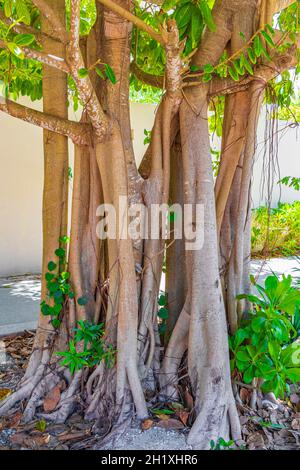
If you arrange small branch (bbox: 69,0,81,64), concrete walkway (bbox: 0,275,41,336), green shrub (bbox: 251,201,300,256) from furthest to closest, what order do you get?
green shrub (bbox: 251,201,300,256), concrete walkway (bbox: 0,275,41,336), small branch (bbox: 69,0,81,64)

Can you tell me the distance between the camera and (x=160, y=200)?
2963 millimetres

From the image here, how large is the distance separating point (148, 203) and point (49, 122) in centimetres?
81

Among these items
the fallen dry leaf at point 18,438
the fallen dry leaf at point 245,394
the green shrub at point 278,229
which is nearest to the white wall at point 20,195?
the green shrub at point 278,229

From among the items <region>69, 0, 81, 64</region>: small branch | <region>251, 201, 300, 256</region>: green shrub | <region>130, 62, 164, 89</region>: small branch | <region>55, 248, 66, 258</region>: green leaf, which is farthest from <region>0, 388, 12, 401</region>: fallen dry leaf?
<region>251, 201, 300, 256</region>: green shrub

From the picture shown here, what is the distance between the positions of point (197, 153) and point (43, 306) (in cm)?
144

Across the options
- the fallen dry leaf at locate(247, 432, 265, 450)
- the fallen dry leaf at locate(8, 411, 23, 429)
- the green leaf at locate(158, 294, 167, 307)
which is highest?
the green leaf at locate(158, 294, 167, 307)

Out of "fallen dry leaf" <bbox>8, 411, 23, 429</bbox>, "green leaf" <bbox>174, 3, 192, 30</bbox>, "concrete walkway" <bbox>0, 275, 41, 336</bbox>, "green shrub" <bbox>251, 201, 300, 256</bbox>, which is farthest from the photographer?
"green shrub" <bbox>251, 201, 300, 256</bbox>

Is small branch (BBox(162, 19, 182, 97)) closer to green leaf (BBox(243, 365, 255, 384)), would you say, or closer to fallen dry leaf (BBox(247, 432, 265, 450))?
green leaf (BBox(243, 365, 255, 384))

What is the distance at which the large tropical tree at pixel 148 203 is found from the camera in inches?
105

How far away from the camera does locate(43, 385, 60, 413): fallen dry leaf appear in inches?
114

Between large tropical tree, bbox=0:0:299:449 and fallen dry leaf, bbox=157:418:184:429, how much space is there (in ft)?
0.36

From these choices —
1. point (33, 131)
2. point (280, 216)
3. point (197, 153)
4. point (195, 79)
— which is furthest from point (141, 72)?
point (280, 216)

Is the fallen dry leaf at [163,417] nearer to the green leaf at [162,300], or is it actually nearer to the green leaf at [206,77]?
the green leaf at [162,300]
